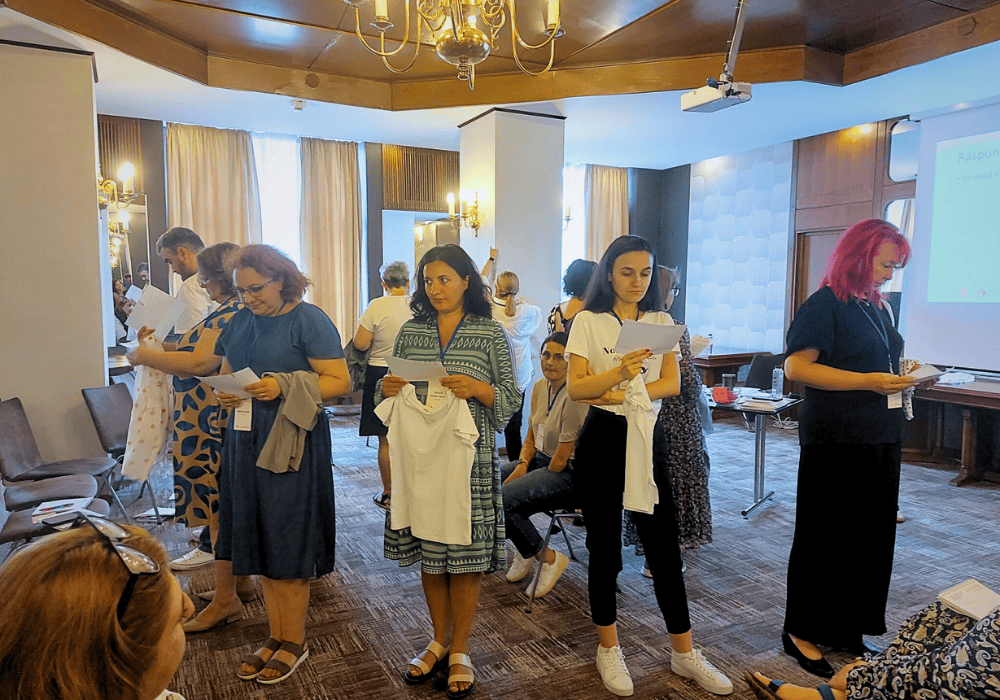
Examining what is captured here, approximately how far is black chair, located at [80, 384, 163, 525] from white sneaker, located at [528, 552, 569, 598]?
2.42m

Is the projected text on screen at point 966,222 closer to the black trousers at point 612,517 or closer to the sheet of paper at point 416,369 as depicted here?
the black trousers at point 612,517

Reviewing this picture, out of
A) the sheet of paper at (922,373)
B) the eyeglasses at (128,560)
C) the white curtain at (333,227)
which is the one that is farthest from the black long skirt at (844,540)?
the white curtain at (333,227)

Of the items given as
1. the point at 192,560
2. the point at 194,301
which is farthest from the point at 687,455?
the point at 194,301

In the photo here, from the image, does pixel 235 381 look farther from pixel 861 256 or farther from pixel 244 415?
pixel 861 256

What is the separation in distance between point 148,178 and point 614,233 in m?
5.76

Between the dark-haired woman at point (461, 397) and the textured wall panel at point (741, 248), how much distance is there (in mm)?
6413

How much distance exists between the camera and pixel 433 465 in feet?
7.41

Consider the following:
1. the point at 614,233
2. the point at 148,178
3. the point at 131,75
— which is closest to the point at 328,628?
the point at 131,75

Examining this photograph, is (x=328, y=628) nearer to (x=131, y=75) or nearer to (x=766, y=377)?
(x=131, y=75)

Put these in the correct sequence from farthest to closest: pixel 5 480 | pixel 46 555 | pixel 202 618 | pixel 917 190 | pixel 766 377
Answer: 1. pixel 766 377
2. pixel 917 190
3. pixel 5 480
4. pixel 202 618
5. pixel 46 555

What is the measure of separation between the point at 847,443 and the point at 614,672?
1.18 metres

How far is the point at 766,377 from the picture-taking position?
6.75m

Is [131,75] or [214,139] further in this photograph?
[214,139]

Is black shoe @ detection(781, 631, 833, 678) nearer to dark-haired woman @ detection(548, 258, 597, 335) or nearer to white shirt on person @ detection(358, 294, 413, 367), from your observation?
dark-haired woman @ detection(548, 258, 597, 335)
